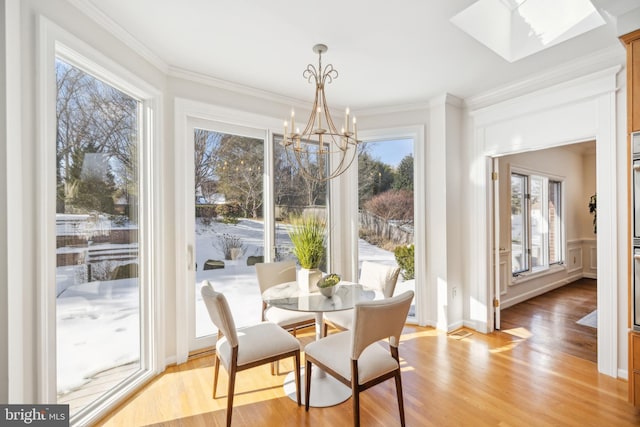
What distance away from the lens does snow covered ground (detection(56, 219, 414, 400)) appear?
1.96 m

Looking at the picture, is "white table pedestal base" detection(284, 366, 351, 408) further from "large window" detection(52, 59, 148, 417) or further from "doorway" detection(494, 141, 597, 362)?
"doorway" detection(494, 141, 597, 362)

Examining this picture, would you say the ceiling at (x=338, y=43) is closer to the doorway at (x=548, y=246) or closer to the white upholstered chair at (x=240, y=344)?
the doorway at (x=548, y=246)

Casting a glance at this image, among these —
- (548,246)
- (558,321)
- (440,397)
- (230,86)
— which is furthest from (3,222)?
(548,246)

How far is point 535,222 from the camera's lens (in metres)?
5.33

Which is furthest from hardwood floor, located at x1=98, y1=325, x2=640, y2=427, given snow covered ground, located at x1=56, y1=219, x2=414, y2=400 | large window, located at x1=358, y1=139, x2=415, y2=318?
large window, located at x1=358, y1=139, x2=415, y2=318

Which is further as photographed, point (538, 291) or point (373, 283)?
point (538, 291)

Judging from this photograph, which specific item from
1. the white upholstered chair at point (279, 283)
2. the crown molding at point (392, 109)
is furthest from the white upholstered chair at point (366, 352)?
the crown molding at point (392, 109)

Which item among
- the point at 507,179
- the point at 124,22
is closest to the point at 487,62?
the point at 507,179

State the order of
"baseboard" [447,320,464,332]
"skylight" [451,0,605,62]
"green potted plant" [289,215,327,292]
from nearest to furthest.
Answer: "skylight" [451,0,605,62]
"green potted plant" [289,215,327,292]
"baseboard" [447,320,464,332]

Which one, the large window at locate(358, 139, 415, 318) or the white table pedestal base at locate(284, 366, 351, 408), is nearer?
the white table pedestal base at locate(284, 366, 351, 408)

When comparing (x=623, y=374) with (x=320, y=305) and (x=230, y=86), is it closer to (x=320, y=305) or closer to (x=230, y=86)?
(x=320, y=305)

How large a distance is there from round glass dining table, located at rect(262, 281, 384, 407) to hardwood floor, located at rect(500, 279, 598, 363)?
208cm

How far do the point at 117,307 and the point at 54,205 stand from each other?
0.96m

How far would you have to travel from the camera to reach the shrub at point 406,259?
12.5ft
